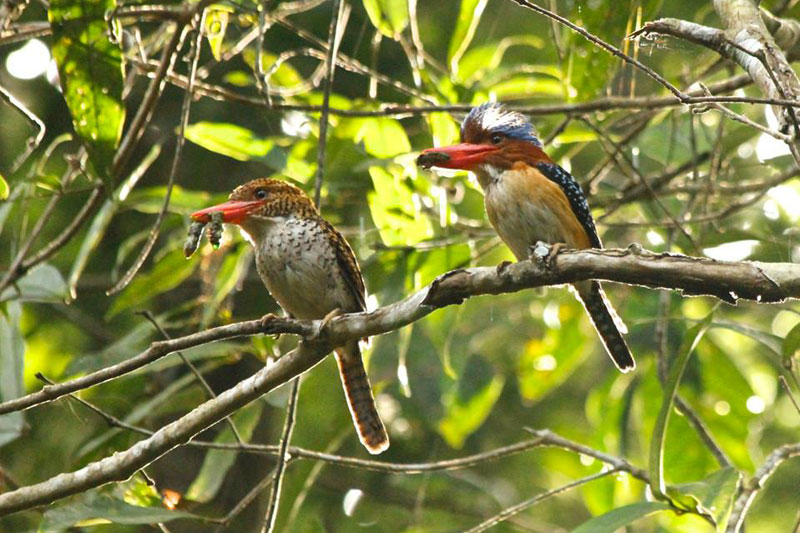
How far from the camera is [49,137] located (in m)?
6.25

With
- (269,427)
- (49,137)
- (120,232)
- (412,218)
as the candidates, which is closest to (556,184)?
(412,218)

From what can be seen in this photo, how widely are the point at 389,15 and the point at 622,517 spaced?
206 centimetres

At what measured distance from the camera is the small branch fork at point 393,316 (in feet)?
7.27

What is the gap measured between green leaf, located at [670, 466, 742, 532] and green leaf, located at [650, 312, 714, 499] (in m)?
0.07

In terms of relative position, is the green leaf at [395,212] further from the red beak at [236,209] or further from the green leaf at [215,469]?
the green leaf at [215,469]

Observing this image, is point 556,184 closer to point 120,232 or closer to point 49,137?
point 120,232

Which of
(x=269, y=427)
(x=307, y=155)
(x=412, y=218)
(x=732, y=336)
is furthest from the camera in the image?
(x=732, y=336)

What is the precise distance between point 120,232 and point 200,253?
4.91 feet

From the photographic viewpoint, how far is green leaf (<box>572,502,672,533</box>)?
3.16 metres

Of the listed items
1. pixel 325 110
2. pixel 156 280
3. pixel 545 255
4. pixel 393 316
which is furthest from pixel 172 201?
pixel 545 255

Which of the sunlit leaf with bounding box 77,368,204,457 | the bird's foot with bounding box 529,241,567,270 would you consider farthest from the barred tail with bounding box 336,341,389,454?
the bird's foot with bounding box 529,241,567,270

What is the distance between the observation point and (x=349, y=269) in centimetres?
396

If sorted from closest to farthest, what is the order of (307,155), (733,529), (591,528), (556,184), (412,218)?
(733,529) < (591,528) < (556,184) < (412,218) < (307,155)

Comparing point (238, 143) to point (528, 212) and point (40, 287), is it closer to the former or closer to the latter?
point (40, 287)
